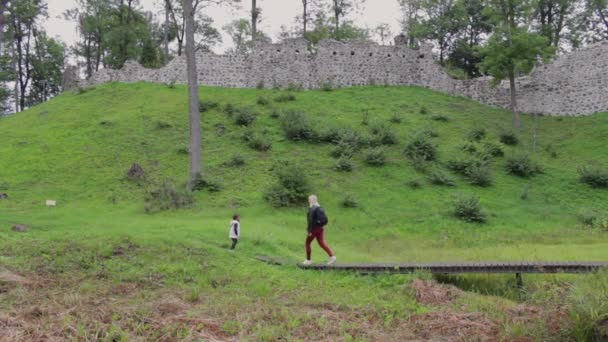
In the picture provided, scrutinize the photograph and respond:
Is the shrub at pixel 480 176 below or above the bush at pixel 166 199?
above

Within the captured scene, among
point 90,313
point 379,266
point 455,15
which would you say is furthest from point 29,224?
point 455,15

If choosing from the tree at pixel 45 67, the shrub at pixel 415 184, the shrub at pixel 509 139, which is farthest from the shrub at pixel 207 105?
the tree at pixel 45 67

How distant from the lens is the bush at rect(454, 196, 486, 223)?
16.9m

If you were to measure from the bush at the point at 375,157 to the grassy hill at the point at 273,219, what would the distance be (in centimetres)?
53

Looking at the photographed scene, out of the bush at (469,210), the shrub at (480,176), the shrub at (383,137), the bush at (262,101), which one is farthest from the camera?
Answer: the bush at (262,101)

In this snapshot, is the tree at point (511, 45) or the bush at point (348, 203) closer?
the bush at point (348, 203)

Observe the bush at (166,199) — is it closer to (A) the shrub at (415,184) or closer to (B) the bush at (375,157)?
(B) the bush at (375,157)

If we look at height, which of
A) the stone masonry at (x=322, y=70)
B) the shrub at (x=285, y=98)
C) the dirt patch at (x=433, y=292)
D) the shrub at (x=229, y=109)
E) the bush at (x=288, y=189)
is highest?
the stone masonry at (x=322, y=70)

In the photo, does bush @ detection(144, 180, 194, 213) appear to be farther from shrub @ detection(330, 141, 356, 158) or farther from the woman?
the woman

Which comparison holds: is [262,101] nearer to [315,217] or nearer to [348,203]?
[348,203]

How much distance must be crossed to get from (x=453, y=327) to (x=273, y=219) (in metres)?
10.3

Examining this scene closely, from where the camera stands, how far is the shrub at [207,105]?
27141mm

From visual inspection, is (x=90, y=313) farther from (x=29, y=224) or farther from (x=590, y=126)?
(x=590, y=126)

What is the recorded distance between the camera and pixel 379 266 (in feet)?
31.8
